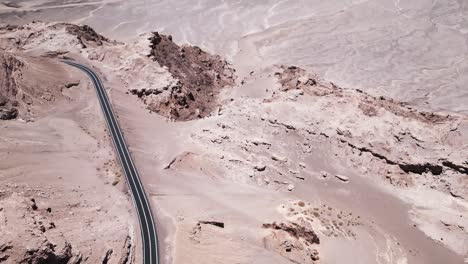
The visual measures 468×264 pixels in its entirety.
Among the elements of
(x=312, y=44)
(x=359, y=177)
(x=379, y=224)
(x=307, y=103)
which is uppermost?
(x=312, y=44)

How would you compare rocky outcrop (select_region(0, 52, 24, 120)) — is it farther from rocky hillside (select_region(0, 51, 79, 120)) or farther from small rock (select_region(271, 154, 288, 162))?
small rock (select_region(271, 154, 288, 162))

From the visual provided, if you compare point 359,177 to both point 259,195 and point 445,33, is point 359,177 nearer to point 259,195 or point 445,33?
point 259,195

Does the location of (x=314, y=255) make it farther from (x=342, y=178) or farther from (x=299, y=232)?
(x=342, y=178)

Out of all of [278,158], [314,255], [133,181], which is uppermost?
[278,158]

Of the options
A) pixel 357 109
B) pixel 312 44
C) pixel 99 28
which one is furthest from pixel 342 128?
pixel 99 28

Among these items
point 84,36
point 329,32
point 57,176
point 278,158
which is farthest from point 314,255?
point 329,32

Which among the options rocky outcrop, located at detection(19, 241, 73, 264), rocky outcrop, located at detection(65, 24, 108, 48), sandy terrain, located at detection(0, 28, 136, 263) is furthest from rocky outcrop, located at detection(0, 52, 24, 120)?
rocky outcrop, located at detection(19, 241, 73, 264)

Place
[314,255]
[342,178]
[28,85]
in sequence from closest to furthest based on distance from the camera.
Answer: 1. [314,255]
2. [342,178]
3. [28,85]
